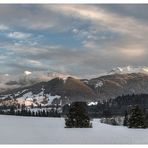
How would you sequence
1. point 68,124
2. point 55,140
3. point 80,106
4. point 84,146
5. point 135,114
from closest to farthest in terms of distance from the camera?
point 84,146
point 55,140
point 68,124
point 80,106
point 135,114

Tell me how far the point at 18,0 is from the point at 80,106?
69.5ft

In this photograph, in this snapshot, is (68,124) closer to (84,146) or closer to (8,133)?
(8,133)

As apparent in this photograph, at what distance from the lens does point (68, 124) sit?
41.9m

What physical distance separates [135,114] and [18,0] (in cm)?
3055

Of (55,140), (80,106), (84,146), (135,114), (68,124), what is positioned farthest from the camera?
(135,114)

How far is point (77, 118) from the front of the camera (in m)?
44.3

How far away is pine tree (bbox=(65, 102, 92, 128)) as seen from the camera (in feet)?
139

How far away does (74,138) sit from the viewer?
28.2 metres

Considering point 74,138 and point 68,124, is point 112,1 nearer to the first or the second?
point 74,138

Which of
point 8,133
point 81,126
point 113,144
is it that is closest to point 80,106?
point 81,126

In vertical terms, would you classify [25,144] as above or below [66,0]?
below

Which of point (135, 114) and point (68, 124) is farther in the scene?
point (135, 114)

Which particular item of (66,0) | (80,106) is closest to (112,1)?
(66,0)

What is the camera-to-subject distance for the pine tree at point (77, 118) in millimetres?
42281
